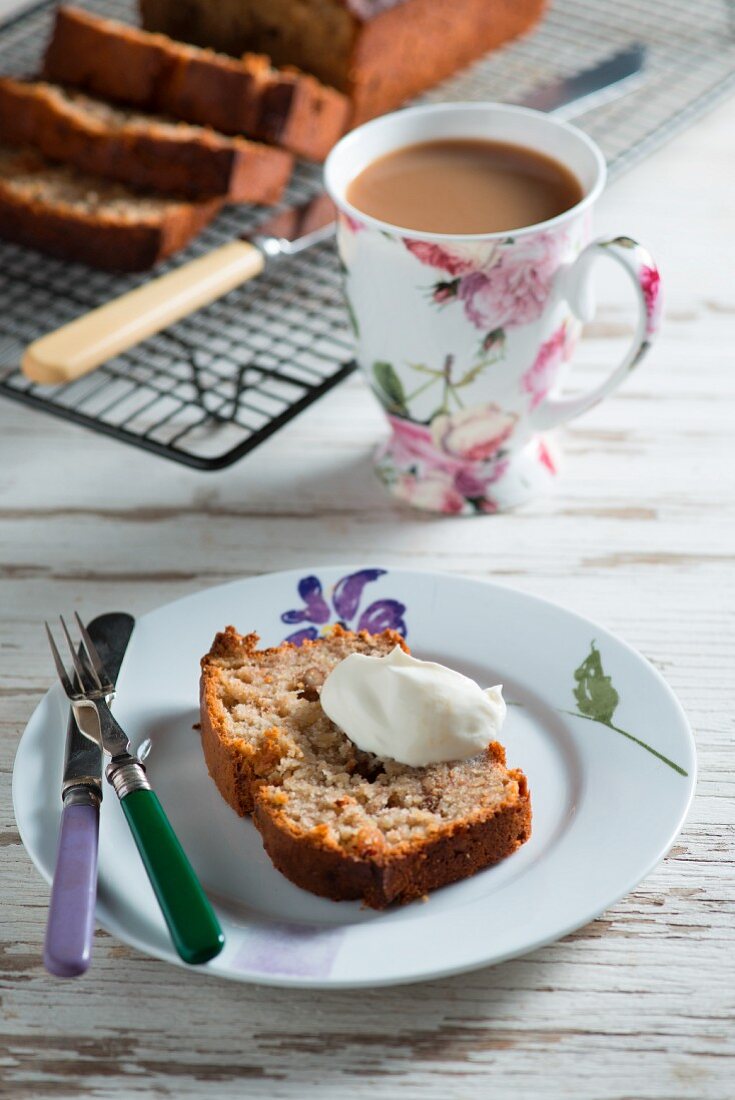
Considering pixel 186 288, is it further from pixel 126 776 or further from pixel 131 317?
pixel 126 776

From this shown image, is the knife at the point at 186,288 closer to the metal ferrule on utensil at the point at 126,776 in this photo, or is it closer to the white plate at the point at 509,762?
the white plate at the point at 509,762

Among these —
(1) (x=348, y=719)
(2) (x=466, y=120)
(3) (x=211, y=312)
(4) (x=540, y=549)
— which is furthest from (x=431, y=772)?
(3) (x=211, y=312)

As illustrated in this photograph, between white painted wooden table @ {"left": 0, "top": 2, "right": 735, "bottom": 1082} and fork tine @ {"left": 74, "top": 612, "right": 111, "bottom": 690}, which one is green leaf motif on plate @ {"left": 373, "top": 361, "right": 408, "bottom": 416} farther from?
fork tine @ {"left": 74, "top": 612, "right": 111, "bottom": 690}

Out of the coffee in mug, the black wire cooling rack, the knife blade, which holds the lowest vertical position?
the black wire cooling rack

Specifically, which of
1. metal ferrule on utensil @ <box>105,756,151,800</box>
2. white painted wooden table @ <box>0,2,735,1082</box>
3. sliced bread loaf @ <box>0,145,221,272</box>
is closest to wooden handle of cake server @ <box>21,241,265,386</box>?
white painted wooden table @ <box>0,2,735,1082</box>

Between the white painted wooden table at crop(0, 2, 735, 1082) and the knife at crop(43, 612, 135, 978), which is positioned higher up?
the knife at crop(43, 612, 135, 978)

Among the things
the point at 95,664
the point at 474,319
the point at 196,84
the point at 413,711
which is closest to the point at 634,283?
the point at 474,319

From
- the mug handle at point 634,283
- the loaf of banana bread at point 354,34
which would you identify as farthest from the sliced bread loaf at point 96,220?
the mug handle at point 634,283
